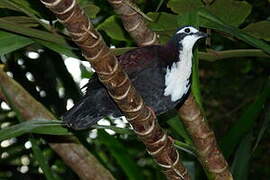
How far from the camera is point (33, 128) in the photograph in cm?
93

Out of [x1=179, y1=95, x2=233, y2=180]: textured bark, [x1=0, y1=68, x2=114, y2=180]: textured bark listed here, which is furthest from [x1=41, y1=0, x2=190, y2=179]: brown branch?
[x1=0, y1=68, x2=114, y2=180]: textured bark

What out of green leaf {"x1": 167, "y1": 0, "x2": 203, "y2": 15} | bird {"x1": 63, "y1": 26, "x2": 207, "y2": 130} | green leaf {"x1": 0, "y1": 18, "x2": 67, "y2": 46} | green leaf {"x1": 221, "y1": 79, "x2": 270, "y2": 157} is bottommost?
green leaf {"x1": 221, "y1": 79, "x2": 270, "y2": 157}

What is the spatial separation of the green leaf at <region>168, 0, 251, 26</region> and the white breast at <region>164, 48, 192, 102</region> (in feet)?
0.29

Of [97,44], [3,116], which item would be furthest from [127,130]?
[3,116]

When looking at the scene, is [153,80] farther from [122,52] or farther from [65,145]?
[65,145]

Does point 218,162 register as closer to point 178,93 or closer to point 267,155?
point 178,93

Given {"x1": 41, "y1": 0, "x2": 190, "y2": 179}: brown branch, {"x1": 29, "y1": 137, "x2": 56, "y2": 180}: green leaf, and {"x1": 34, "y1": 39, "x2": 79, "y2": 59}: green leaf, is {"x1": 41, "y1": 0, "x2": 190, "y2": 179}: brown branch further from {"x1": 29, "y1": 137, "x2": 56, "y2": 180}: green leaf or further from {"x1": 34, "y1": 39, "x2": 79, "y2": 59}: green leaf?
{"x1": 34, "y1": 39, "x2": 79, "y2": 59}: green leaf

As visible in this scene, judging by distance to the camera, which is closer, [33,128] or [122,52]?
[33,128]

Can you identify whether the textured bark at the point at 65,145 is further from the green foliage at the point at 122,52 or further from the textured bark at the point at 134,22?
the textured bark at the point at 134,22

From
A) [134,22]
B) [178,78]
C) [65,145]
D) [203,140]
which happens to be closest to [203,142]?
[203,140]

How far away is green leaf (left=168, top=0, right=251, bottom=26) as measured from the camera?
1012mm

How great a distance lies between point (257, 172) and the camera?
186 centimetres

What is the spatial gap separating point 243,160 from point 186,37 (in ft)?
0.92

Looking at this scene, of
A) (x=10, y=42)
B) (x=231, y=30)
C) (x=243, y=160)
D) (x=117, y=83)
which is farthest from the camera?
(x=243, y=160)
